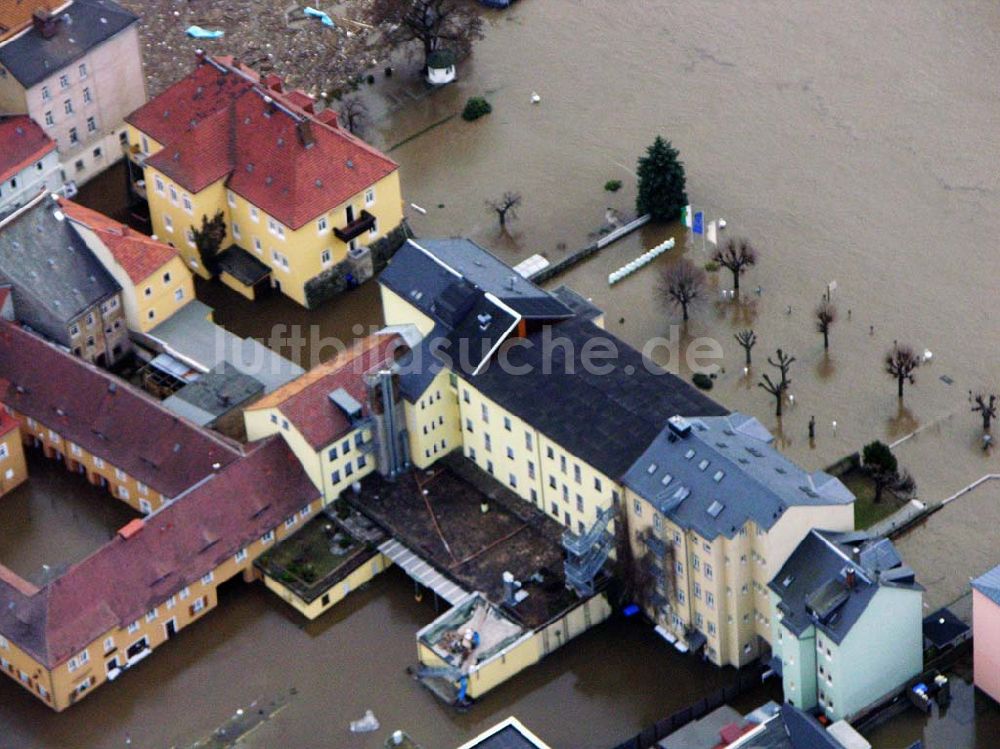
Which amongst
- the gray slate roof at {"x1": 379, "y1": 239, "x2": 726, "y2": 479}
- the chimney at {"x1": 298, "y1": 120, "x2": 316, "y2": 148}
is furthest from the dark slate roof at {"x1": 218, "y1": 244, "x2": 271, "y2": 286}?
the gray slate roof at {"x1": 379, "y1": 239, "x2": 726, "y2": 479}

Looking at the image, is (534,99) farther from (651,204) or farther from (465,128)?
(651,204)

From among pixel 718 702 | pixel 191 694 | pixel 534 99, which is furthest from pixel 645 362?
pixel 534 99

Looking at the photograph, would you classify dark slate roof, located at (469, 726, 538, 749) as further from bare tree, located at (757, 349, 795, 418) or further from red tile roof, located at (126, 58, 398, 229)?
red tile roof, located at (126, 58, 398, 229)

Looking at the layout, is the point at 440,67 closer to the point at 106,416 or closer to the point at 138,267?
the point at 138,267

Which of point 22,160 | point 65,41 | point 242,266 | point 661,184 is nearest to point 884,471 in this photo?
point 661,184

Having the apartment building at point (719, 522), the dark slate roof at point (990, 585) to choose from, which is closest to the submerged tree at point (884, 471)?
the apartment building at point (719, 522)

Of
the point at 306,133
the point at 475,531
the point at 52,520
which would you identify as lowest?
the point at 52,520
